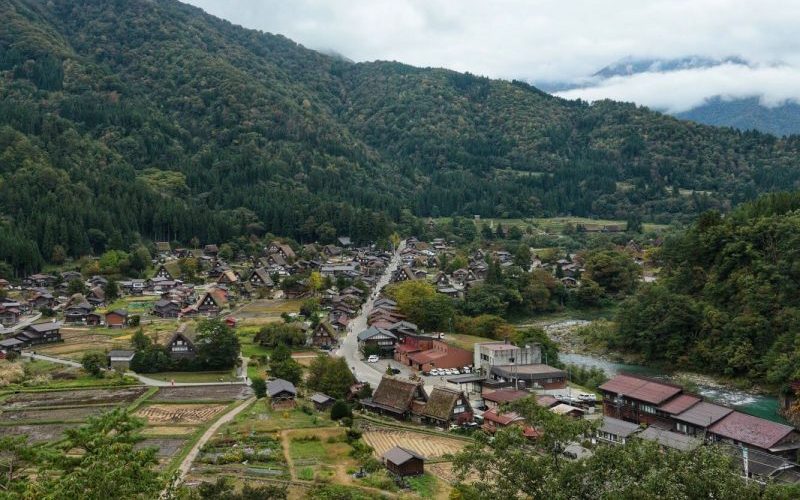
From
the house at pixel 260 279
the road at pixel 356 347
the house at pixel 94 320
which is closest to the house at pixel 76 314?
the house at pixel 94 320

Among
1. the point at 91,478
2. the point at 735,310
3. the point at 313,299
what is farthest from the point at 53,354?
the point at 735,310

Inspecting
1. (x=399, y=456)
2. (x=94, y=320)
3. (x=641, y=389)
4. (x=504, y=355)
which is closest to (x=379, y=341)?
(x=504, y=355)

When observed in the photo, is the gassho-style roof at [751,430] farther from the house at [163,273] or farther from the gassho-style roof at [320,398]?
the house at [163,273]

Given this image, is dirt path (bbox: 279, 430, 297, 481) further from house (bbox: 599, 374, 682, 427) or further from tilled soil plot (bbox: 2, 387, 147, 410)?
house (bbox: 599, 374, 682, 427)

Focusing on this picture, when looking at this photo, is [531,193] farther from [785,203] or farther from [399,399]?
[399,399]

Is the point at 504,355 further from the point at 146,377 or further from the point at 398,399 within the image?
the point at 146,377

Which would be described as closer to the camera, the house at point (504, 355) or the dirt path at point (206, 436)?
the dirt path at point (206, 436)
